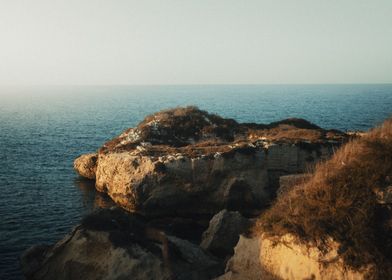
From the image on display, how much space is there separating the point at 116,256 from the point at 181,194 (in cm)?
1587

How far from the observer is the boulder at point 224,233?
24.5 metres

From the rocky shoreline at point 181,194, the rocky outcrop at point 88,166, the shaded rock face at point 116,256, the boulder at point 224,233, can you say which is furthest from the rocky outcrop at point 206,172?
the shaded rock face at point 116,256

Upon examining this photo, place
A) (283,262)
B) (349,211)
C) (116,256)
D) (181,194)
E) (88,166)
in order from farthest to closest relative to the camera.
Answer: (88,166)
(181,194)
(116,256)
(283,262)
(349,211)

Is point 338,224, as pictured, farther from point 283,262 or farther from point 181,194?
point 181,194

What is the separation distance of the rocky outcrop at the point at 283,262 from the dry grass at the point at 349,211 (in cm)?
28

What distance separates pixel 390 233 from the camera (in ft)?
50.1

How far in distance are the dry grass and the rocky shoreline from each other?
2.79 metres

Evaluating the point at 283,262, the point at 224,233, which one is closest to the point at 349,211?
the point at 283,262

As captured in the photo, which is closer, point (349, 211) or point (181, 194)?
point (349, 211)

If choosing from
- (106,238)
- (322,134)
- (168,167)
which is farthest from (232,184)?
(106,238)

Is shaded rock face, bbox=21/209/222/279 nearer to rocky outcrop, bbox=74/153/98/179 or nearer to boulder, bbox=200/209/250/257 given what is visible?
boulder, bbox=200/209/250/257

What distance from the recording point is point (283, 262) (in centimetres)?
1659

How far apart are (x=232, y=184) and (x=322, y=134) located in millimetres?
13643

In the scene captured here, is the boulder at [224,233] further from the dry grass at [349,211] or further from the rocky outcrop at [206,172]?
the rocky outcrop at [206,172]
